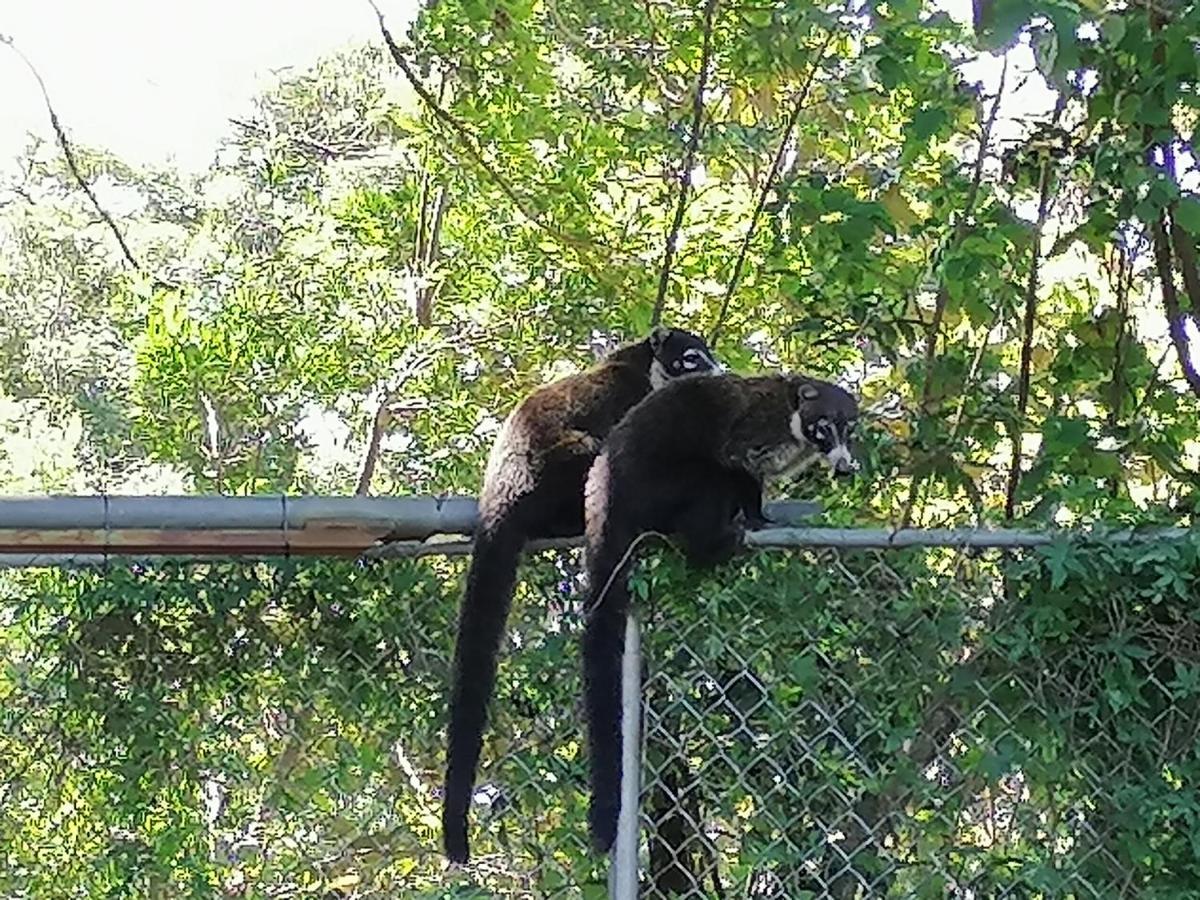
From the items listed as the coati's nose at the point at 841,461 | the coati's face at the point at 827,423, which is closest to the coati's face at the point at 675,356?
the coati's face at the point at 827,423

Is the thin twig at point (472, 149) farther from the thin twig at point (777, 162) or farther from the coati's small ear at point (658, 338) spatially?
the coati's small ear at point (658, 338)

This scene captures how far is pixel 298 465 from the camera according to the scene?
8.36 meters

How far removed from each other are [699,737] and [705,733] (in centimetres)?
1

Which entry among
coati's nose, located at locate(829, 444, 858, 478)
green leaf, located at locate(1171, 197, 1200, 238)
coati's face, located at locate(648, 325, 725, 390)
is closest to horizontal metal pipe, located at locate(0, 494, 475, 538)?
coati's nose, located at locate(829, 444, 858, 478)

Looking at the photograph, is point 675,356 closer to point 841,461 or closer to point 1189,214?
point 841,461

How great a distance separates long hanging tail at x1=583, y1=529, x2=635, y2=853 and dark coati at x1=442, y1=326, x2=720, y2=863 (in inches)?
8.1

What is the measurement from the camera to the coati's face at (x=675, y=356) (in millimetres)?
4574

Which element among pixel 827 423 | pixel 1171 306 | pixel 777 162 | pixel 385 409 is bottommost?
pixel 827 423

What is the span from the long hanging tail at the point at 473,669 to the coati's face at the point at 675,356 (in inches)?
61.0

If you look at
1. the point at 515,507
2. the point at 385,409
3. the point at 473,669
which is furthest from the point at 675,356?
the point at 385,409

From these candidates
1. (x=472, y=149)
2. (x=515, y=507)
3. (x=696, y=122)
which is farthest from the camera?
(x=472, y=149)

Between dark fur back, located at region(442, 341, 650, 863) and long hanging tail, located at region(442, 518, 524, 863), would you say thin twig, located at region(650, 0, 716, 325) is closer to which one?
dark fur back, located at region(442, 341, 650, 863)

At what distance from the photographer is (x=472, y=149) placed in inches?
230

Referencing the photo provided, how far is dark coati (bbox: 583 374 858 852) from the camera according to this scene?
272cm
